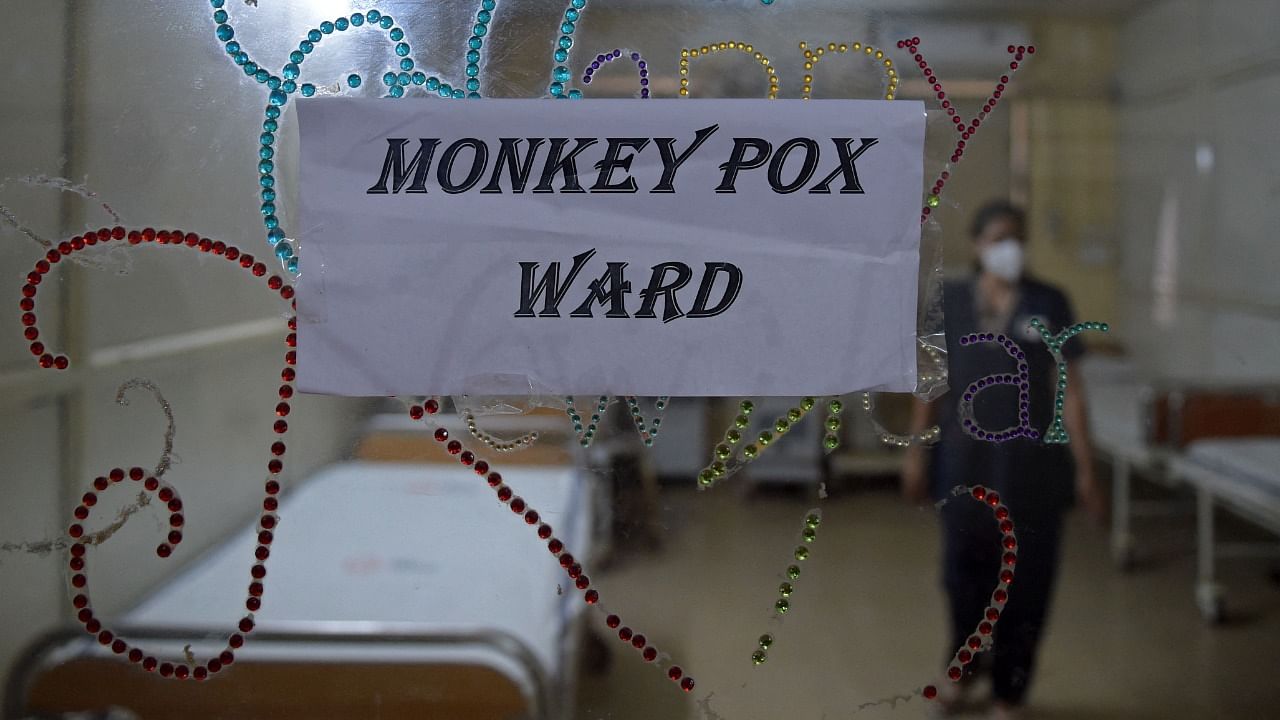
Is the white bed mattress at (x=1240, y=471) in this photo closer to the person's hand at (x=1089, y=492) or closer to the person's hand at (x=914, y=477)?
the person's hand at (x=1089, y=492)

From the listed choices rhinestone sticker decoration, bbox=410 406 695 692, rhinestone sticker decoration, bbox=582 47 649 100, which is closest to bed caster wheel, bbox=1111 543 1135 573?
rhinestone sticker decoration, bbox=410 406 695 692

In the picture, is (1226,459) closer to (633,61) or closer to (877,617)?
(877,617)

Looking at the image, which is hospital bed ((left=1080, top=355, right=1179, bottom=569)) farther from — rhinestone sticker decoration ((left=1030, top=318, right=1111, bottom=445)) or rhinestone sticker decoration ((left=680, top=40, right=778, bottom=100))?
rhinestone sticker decoration ((left=680, top=40, right=778, bottom=100))

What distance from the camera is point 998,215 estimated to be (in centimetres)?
49

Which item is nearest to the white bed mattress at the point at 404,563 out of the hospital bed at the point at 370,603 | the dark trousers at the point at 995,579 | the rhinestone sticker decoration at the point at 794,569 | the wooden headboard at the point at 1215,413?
the hospital bed at the point at 370,603

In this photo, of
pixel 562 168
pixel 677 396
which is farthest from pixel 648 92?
pixel 677 396

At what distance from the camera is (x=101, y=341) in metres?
0.50

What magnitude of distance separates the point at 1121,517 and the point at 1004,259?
180mm

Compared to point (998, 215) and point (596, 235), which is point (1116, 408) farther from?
point (596, 235)

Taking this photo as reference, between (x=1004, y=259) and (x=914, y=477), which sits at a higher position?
(x=1004, y=259)

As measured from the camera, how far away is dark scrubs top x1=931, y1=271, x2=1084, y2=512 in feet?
1.63

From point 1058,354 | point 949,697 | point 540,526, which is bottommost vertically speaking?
point 949,697

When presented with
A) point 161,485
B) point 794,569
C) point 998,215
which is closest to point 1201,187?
point 998,215

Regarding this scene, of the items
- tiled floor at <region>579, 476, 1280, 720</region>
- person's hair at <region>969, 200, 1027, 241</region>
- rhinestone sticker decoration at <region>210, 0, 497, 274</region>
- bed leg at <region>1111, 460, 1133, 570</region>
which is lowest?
tiled floor at <region>579, 476, 1280, 720</region>
